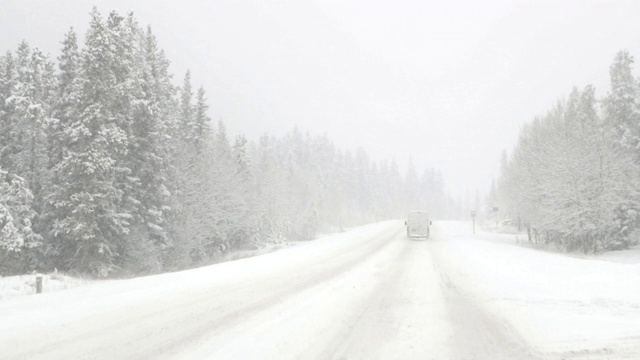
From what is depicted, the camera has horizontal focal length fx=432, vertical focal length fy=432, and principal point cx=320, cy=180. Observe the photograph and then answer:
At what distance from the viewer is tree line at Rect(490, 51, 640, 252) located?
3020cm

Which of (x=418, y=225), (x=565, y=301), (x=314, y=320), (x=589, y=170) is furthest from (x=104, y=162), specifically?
(x=589, y=170)

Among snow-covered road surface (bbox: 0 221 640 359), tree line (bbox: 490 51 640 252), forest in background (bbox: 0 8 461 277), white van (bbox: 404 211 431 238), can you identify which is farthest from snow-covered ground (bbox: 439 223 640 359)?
white van (bbox: 404 211 431 238)

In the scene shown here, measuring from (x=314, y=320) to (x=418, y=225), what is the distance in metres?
31.5

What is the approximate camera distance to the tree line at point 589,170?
30.2 metres

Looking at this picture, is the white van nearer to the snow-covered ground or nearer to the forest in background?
the forest in background

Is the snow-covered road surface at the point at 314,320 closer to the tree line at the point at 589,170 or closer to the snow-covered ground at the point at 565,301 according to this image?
the snow-covered ground at the point at 565,301

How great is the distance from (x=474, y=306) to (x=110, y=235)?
20.6 meters

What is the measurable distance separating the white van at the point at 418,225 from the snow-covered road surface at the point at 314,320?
2383 cm

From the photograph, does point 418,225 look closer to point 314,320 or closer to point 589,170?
point 589,170

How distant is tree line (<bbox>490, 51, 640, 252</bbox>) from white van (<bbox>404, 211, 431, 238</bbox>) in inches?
338

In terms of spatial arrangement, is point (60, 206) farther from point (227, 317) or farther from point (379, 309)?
point (379, 309)

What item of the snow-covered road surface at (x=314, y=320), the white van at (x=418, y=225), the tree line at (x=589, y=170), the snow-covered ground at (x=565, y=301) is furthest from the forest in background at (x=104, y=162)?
the tree line at (x=589, y=170)

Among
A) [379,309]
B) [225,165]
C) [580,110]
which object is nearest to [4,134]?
[225,165]

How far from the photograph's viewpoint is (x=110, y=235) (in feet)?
78.6
